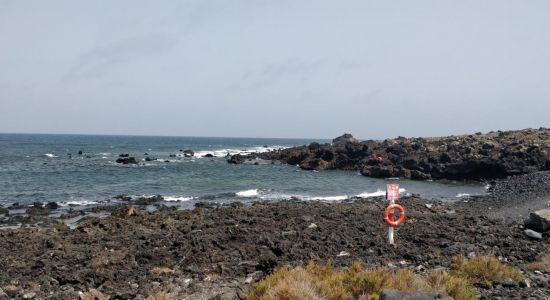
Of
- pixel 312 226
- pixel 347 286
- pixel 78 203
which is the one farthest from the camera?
pixel 78 203

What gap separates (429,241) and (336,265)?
13.2 feet

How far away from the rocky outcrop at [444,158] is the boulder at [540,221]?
89.1ft

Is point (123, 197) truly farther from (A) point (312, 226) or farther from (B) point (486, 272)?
(B) point (486, 272)

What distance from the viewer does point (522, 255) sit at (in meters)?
11.3

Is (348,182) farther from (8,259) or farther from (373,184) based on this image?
(8,259)

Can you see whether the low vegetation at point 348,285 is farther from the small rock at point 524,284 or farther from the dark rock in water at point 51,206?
the dark rock in water at point 51,206

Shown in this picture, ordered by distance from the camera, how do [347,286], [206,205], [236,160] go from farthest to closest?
[236,160] → [206,205] → [347,286]

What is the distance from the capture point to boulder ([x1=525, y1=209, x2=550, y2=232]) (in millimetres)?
14242

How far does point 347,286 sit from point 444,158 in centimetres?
4063

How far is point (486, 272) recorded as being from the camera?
904 centimetres

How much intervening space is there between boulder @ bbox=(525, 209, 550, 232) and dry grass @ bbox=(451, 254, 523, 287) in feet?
19.8

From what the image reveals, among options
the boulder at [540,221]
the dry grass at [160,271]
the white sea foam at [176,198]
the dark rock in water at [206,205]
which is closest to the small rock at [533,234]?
the boulder at [540,221]

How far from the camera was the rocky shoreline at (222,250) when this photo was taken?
9.33m

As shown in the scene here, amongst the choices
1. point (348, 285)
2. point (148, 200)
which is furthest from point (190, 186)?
point (348, 285)
